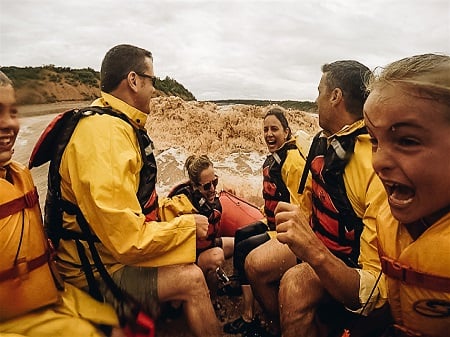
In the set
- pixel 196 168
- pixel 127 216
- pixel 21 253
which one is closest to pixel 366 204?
pixel 127 216

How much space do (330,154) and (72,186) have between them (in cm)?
134

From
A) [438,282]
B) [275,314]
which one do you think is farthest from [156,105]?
[438,282]

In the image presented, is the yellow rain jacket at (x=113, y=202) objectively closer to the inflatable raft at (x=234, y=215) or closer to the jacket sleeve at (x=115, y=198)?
the jacket sleeve at (x=115, y=198)

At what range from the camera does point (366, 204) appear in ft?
7.34

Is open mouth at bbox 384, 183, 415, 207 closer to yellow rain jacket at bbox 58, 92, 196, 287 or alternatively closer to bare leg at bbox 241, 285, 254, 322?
yellow rain jacket at bbox 58, 92, 196, 287

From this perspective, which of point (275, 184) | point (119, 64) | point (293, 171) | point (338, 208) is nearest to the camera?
point (338, 208)

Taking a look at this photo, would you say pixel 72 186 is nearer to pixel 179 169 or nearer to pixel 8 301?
pixel 8 301

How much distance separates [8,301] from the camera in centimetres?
207

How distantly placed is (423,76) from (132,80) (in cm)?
197

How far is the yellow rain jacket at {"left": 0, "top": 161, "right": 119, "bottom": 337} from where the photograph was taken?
6.75 ft

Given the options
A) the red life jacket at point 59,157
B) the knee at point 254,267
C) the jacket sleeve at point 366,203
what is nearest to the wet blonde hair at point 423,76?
the jacket sleeve at point 366,203

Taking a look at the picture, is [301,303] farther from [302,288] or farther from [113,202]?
[113,202]

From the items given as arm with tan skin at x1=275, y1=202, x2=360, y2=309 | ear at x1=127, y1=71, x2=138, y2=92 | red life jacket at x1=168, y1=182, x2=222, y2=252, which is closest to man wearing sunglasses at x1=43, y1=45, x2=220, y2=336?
ear at x1=127, y1=71, x2=138, y2=92

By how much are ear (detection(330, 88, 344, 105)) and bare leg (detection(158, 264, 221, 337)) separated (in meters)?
1.27
